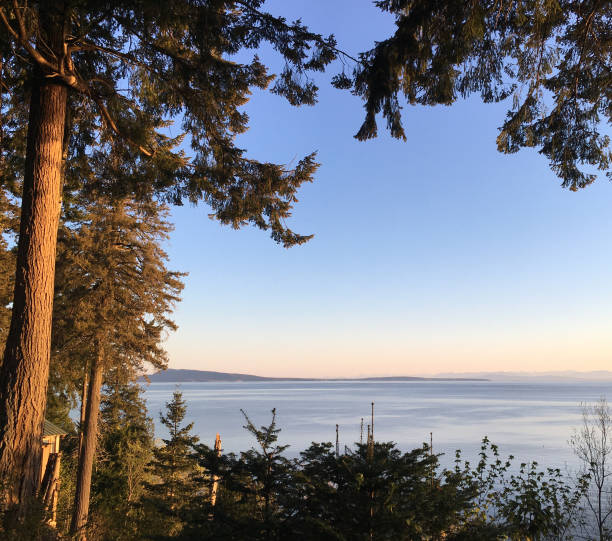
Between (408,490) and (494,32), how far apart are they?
486 centimetres

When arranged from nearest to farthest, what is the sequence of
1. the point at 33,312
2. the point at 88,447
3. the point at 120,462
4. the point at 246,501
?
the point at 246,501
the point at 33,312
the point at 88,447
the point at 120,462

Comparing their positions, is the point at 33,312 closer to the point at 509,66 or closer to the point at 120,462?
the point at 509,66

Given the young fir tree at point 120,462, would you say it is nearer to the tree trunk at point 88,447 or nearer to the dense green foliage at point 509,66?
the tree trunk at point 88,447

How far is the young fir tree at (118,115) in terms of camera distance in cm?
520

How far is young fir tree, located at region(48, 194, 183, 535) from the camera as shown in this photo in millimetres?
14781

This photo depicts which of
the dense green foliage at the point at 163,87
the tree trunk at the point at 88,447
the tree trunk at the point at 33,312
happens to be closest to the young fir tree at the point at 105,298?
the tree trunk at the point at 88,447

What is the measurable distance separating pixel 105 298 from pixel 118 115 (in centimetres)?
944

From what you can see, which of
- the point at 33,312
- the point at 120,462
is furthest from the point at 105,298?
the point at 33,312

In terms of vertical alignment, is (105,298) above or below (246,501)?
above

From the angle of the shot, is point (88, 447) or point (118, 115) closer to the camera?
point (118, 115)

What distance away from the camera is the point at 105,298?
15266 mm

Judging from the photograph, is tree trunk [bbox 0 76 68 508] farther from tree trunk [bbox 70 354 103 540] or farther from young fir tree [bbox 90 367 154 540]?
young fir tree [bbox 90 367 154 540]

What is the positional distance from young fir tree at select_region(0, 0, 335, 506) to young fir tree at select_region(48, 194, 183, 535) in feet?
23.2

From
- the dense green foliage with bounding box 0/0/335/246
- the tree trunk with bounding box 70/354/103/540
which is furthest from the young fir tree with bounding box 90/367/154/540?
the dense green foliage with bounding box 0/0/335/246
